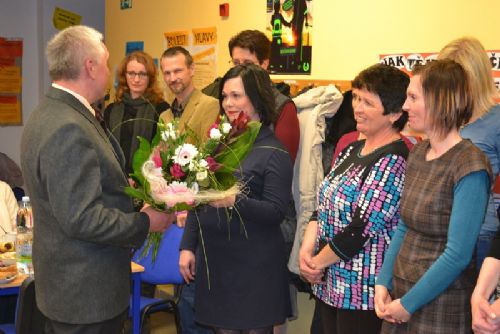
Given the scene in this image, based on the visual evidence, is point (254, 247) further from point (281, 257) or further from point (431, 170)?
point (431, 170)

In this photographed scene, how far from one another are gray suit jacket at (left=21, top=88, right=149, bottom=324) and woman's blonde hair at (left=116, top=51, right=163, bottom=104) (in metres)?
2.18

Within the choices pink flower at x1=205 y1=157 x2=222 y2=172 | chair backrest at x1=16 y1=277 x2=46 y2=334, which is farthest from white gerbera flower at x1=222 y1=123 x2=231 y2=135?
chair backrest at x1=16 y1=277 x2=46 y2=334

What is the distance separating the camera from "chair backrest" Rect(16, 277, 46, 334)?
242 centimetres

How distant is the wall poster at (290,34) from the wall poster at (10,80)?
3217 mm

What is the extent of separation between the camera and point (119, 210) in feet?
6.70

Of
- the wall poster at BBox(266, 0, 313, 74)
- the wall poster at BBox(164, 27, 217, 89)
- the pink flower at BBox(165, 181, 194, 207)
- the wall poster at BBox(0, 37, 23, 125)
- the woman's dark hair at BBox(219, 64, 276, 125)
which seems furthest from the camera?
the wall poster at BBox(0, 37, 23, 125)

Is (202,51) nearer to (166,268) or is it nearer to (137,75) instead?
(137,75)

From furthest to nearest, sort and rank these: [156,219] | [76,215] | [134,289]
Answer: [134,289] < [156,219] < [76,215]

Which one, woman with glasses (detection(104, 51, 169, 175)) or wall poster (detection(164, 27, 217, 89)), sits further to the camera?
wall poster (detection(164, 27, 217, 89))

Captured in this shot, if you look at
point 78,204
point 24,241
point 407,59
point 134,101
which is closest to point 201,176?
point 78,204

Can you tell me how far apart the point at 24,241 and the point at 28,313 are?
62cm

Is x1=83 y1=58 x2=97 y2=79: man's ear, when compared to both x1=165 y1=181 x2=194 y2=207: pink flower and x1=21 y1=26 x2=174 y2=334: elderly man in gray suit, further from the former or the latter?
x1=165 y1=181 x2=194 y2=207: pink flower

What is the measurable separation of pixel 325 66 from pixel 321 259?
1.91m

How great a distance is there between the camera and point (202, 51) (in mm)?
5031
